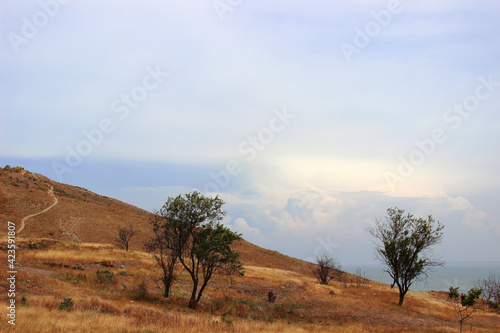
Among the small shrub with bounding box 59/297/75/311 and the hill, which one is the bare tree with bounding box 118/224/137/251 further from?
the small shrub with bounding box 59/297/75/311

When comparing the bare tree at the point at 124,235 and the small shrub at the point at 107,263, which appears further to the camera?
the bare tree at the point at 124,235

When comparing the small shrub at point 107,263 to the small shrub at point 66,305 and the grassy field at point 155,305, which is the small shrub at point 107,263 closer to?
the grassy field at point 155,305

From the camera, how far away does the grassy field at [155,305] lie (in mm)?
14172

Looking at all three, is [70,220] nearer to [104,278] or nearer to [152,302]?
[104,278]

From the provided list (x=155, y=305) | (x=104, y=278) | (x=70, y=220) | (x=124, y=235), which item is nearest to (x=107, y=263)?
(x=104, y=278)

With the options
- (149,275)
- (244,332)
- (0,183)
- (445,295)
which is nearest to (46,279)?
(149,275)

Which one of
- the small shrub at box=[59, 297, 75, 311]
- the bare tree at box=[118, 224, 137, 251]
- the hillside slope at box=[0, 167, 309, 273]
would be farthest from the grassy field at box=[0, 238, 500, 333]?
the hillside slope at box=[0, 167, 309, 273]

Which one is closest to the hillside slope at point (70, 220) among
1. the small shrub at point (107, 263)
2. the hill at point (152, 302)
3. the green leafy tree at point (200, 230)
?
the hill at point (152, 302)

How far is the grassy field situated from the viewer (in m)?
14.2

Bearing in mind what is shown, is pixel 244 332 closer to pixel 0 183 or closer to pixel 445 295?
pixel 445 295

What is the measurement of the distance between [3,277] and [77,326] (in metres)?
12.0

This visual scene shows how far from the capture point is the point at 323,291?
38531 millimetres

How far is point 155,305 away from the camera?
871 inches

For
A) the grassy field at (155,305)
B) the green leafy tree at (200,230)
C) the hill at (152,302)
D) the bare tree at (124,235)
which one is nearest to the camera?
the grassy field at (155,305)
